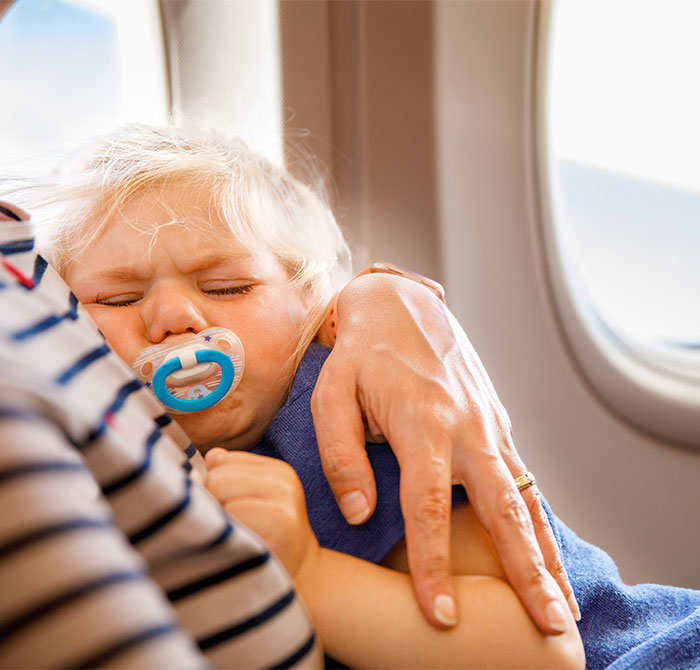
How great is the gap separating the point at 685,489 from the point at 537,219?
66cm

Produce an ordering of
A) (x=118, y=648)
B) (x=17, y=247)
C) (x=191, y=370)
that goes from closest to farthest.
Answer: (x=118, y=648) < (x=17, y=247) < (x=191, y=370)

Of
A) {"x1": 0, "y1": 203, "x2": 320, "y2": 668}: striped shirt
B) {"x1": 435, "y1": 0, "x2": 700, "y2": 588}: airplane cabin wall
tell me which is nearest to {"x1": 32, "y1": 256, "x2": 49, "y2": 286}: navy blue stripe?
{"x1": 0, "y1": 203, "x2": 320, "y2": 668}: striped shirt

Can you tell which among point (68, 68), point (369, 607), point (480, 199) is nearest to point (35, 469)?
point (369, 607)

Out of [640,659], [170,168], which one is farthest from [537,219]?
[640,659]

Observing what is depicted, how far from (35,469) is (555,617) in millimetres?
480

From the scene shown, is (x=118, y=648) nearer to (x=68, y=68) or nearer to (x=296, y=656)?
(x=296, y=656)

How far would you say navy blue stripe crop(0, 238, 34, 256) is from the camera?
0.54 m

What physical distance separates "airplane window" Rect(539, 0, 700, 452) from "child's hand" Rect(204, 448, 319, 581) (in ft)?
3.61

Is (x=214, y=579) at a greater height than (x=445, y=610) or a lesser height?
greater

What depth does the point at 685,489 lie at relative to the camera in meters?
1.44

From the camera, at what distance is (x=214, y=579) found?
0.44 metres

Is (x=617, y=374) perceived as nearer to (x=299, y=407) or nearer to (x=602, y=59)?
(x=602, y=59)

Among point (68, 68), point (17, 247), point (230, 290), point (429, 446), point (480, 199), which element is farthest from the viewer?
point (480, 199)

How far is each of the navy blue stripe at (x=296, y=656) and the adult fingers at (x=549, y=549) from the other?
1.12 ft
